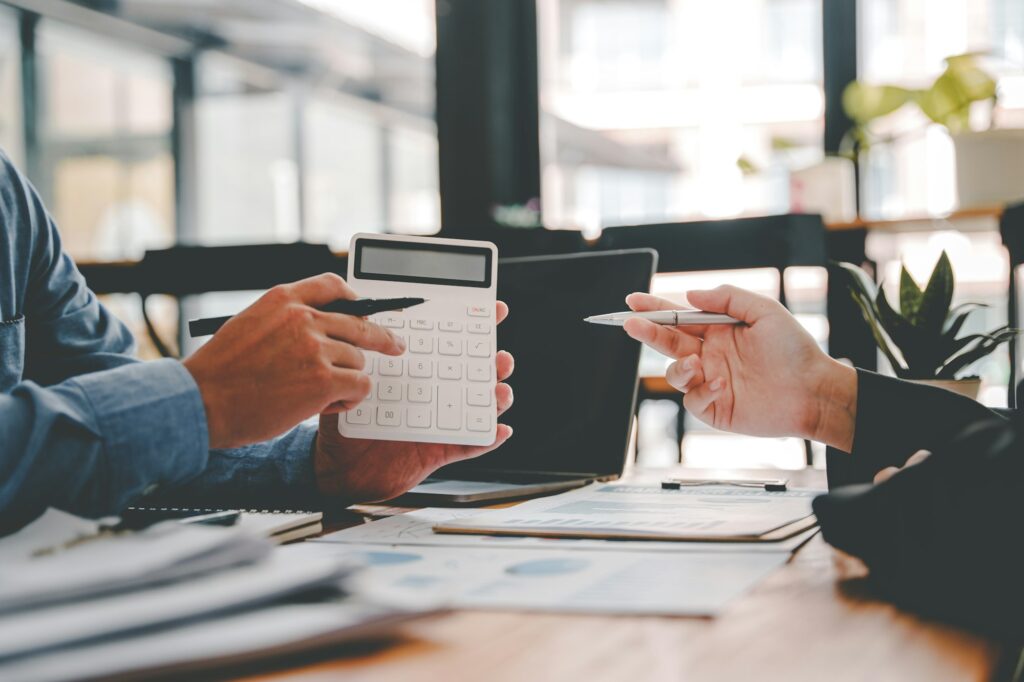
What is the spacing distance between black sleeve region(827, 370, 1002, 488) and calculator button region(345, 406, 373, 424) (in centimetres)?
42

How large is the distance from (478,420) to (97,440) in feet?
1.12

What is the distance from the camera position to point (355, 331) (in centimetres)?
76

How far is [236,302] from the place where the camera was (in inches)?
211

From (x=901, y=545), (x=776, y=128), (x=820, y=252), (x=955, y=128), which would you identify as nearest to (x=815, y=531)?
(x=901, y=545)

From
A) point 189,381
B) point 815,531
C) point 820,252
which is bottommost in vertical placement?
point 815,531

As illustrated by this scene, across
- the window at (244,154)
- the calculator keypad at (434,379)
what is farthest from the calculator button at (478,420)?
the window at (244,154)

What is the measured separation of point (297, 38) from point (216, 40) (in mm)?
515

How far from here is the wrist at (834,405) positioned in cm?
87

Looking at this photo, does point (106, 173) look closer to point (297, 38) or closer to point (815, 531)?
point (297, 38)

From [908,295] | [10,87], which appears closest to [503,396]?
[908,295]

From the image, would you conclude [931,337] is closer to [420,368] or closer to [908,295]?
[908,295]

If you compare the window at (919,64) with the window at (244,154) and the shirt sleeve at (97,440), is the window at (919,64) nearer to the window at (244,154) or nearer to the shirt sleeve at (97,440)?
the shirt sleeve at (97,440)

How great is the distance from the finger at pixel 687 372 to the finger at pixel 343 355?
0.34 m

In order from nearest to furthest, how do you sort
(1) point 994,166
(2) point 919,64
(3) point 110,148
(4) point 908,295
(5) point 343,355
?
(5) point 343,355
(4) point 908,295
(1) point 994,166
(2) point 919,64
(3) point 110,148
